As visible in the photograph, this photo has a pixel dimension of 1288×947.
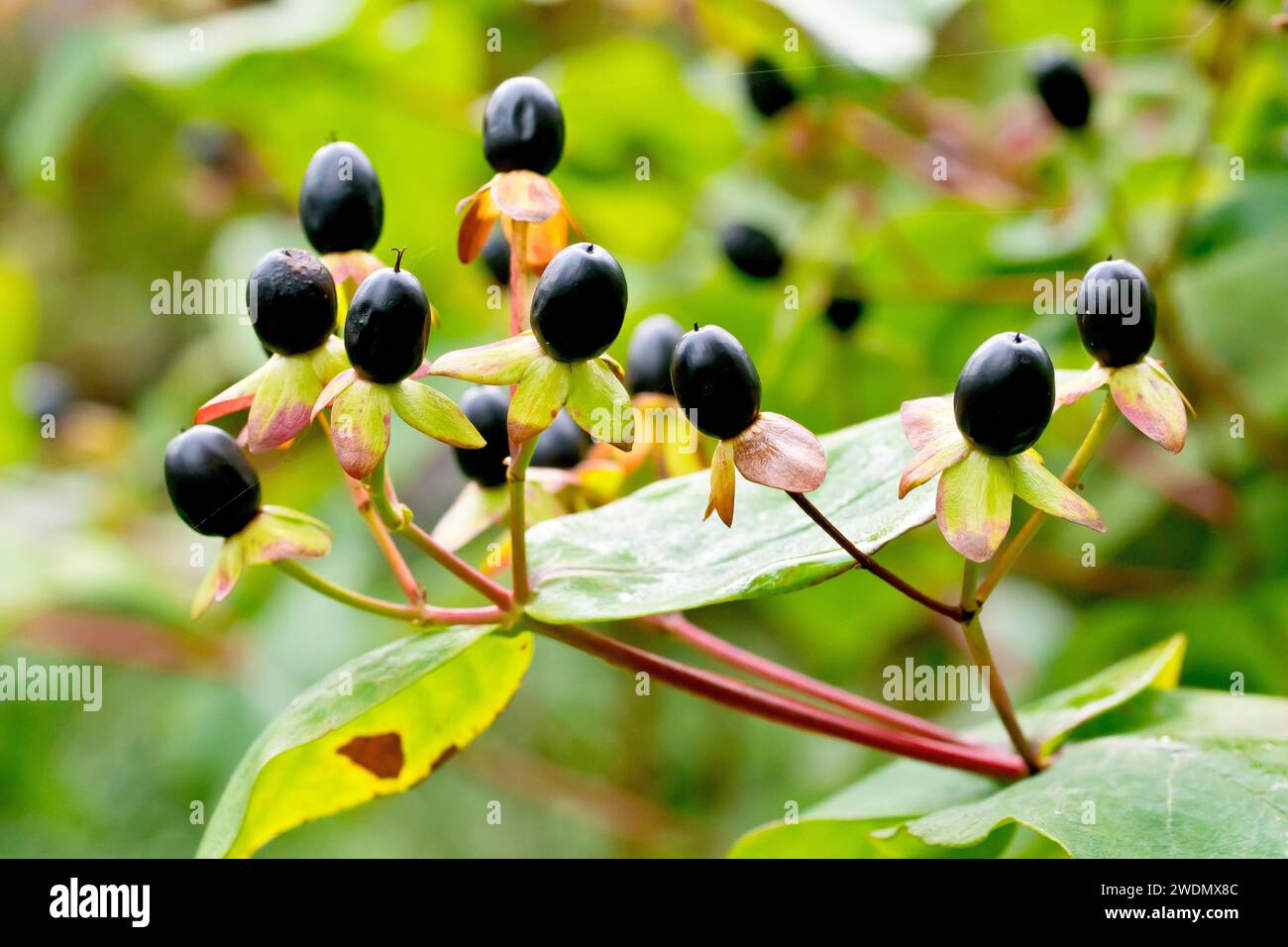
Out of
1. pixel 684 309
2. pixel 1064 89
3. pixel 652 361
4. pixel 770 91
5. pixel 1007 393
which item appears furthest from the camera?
pixel 684 309

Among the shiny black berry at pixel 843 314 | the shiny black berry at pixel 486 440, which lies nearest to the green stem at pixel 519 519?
the shiny black berry at pixel 486 440

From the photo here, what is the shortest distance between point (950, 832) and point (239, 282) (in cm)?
125

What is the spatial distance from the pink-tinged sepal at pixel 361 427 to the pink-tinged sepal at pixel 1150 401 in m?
0.34

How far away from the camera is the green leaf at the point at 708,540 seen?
21.6 inches

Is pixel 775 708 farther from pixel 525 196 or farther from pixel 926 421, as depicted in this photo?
pixel 525 196

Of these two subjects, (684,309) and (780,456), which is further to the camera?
(684,309)

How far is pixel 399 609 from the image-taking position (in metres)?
0.62

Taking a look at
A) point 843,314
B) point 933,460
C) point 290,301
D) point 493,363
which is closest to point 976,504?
point 933,460

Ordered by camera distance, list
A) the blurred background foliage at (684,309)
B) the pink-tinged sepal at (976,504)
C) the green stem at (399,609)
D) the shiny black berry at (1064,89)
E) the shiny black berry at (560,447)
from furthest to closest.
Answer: the blurred background foliage at (684,309) < the shiny black berry at (1064,89) < the shiny black berry at (560,447) < the green stem at (399,609) < the pink-tinged sepal at (976,504)

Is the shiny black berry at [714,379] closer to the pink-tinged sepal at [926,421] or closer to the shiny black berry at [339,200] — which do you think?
the pink-tinged sepal at [926,421]

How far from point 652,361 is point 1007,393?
281 mm

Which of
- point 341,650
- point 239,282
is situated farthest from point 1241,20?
point 341,650
